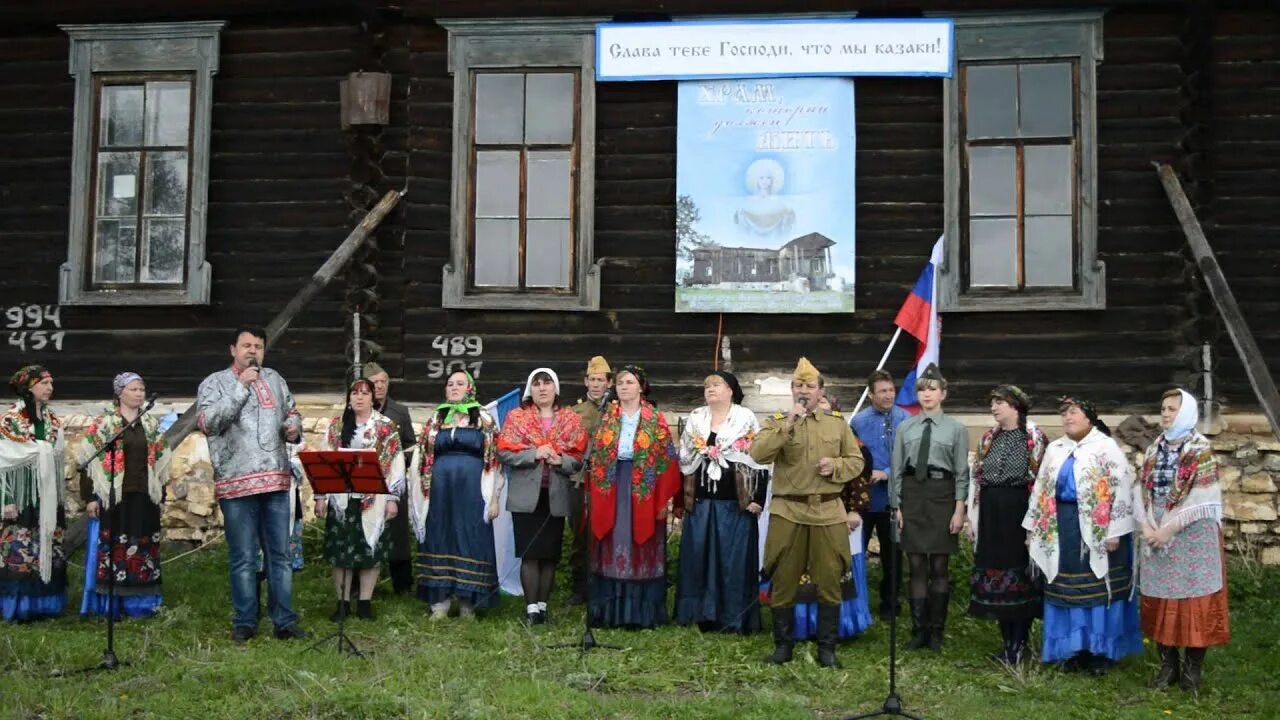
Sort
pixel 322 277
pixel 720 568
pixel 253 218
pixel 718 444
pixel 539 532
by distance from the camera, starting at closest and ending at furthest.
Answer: pixel 718 444
pixel 720 568
pixel 539 532
pixel 322 277
pixel 253 218

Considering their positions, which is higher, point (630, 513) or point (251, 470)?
point (251, 470)

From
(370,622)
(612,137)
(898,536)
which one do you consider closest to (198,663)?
(370,622)

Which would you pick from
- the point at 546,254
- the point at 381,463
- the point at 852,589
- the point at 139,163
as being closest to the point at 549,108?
the point at 546,254

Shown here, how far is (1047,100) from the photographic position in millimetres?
11039

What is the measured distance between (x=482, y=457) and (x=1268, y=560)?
5961 mm

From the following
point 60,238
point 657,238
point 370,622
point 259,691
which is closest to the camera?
point 259,691

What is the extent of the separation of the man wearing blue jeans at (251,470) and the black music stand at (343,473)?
34cm

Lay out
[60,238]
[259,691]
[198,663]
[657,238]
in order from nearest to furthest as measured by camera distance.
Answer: [259,691]
[198,663]
[657,238]
[60,238]

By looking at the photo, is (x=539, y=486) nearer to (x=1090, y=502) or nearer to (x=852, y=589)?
(x=852, y=589)

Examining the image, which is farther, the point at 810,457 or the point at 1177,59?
the point at 1177,59

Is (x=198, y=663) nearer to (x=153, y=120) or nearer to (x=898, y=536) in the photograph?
(x=898, y=536)

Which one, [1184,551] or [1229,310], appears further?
[1229,310]

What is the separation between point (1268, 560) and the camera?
34.6 feet

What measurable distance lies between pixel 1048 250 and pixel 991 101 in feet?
4.09
